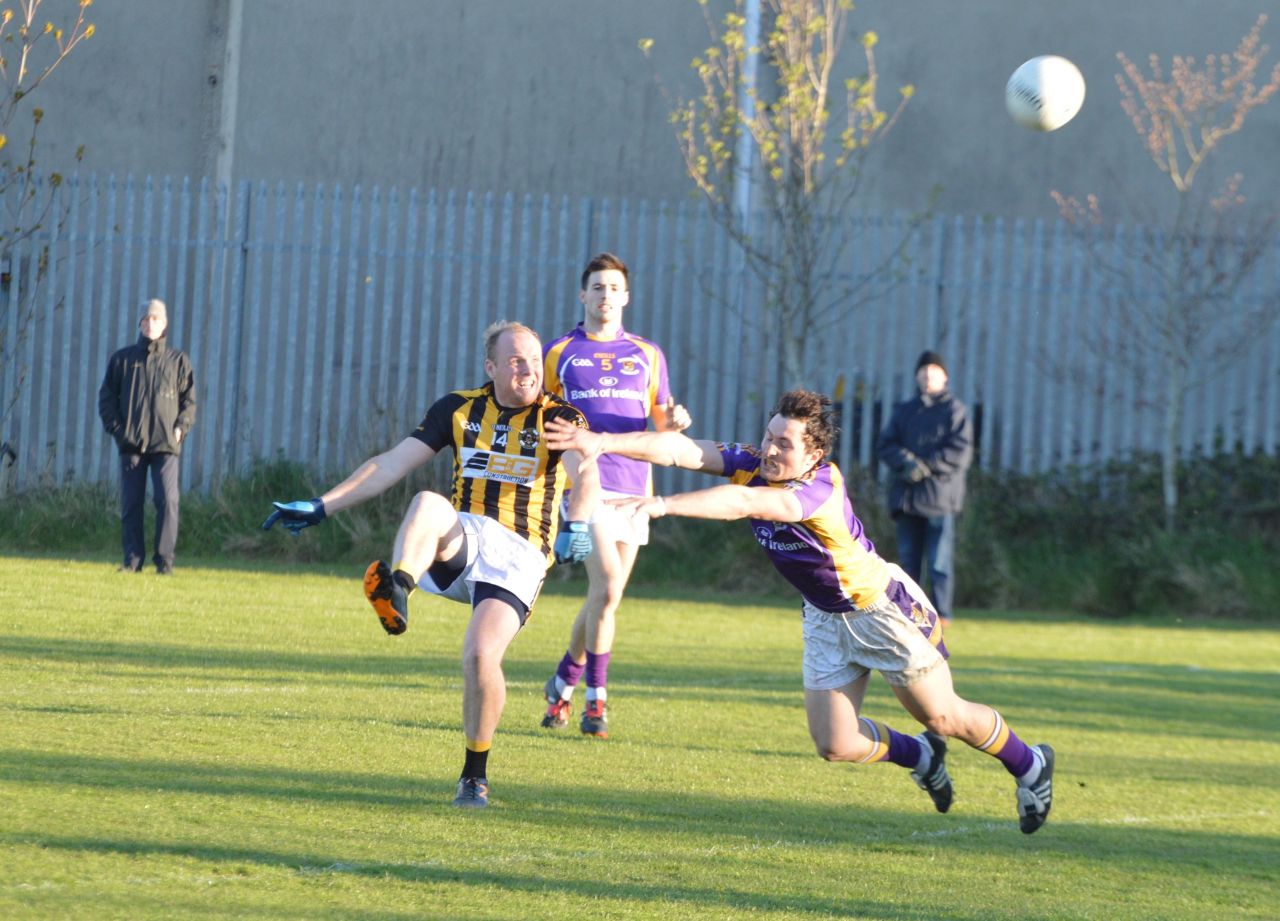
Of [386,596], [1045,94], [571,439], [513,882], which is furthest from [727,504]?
[1045,94]

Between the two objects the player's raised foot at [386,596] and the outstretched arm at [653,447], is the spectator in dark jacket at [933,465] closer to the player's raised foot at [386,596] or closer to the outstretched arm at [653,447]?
the outstretched arm at [653,447]

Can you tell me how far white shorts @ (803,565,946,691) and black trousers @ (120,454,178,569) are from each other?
847cm

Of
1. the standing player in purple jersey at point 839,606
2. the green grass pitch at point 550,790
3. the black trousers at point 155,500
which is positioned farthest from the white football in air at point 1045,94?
the black trousers at point 155,500

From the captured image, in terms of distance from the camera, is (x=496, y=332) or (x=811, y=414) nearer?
(x=811, y=414)

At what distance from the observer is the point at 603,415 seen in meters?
8.71

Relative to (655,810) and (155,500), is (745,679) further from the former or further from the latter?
(155,500)

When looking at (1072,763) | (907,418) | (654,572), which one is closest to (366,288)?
(654,572)

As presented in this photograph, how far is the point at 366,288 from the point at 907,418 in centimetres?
660

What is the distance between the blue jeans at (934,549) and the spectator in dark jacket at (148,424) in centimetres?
606

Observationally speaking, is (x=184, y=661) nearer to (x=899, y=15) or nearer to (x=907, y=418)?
(x=907, y=418)

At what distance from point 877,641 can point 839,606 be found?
7.7 inches

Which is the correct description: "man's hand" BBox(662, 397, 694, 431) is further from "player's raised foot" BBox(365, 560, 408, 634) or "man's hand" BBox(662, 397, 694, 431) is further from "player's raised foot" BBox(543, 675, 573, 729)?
"player's raised foot" BBox(365, 560, 408, 634)

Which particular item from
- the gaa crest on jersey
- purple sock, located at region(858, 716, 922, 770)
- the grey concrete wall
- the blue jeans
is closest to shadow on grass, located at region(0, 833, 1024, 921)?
purple sock, located at region(858, 716, 922, 770)

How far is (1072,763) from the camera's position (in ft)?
28.6
